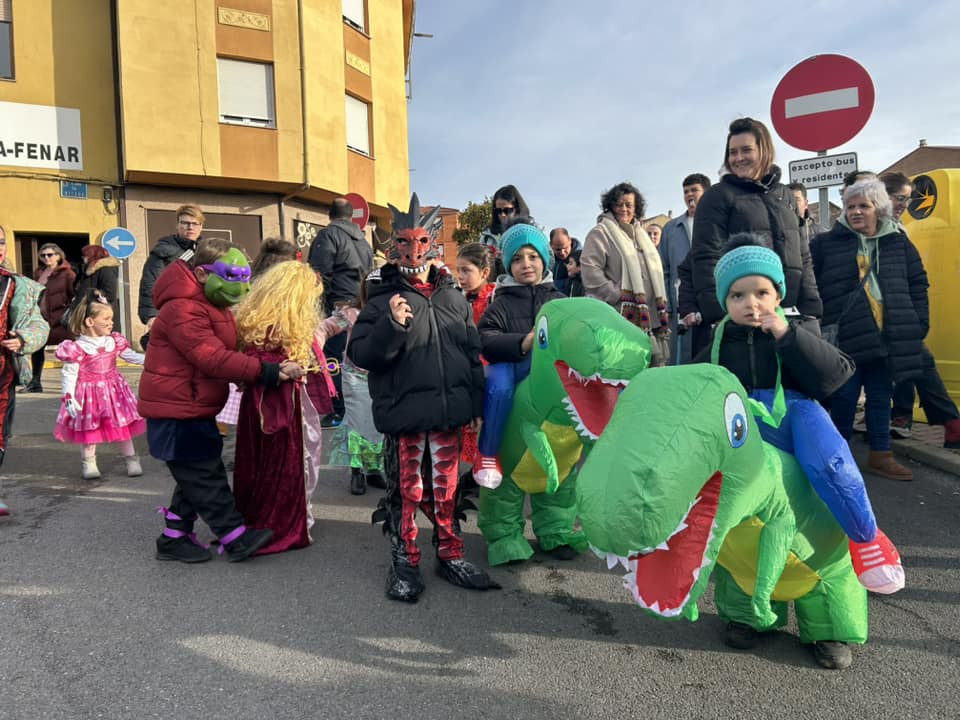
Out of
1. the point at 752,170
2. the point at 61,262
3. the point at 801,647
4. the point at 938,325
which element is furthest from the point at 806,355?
the point at 61,262

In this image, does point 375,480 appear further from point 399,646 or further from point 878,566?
point 878,566

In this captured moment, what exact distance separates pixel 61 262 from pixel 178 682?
27.9 feet

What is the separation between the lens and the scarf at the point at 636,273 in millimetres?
5082

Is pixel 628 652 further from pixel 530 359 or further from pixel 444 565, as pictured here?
pixel 530 359

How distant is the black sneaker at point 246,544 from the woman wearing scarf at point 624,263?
2.82 metres

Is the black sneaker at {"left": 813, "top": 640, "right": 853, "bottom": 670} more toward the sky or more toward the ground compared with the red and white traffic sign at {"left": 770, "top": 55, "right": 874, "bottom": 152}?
more toward the ground

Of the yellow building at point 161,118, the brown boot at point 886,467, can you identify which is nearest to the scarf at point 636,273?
the brown boot at point 886,467

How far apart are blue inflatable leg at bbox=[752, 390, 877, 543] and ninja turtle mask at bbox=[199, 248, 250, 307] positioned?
2.70 m

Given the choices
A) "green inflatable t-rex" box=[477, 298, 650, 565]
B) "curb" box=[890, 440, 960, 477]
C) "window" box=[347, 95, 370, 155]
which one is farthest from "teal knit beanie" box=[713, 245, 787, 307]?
"window" box=[347, 95, 370, 155]

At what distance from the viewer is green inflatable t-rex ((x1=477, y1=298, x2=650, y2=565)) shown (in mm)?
2674

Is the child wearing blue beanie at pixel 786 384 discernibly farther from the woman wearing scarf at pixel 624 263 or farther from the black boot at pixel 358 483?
the black boot at pixel 358 483

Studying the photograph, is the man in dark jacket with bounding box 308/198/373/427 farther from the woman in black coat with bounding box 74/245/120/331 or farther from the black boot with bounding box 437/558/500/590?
the black boot with bounding box 437/558/500/590

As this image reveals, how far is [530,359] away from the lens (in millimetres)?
3389

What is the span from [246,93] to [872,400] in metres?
15.3
